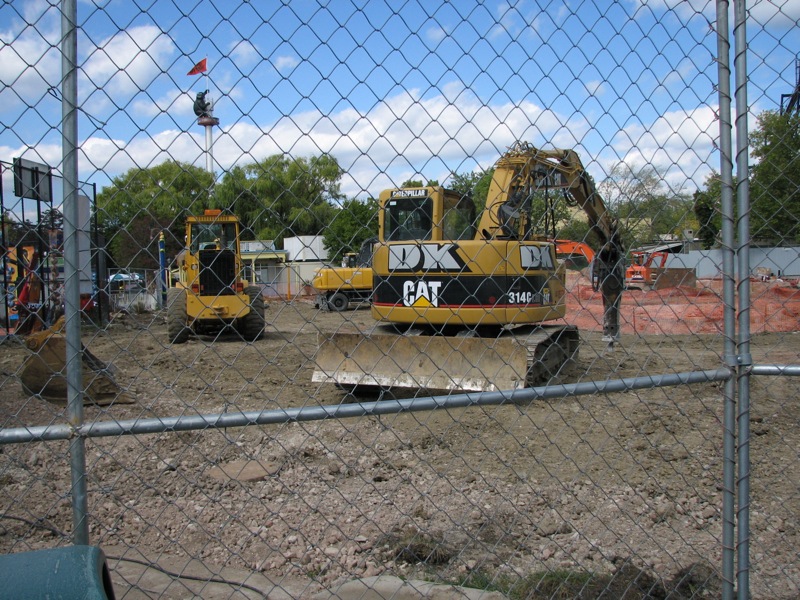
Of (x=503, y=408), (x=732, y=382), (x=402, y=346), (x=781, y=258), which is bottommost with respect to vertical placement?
(x=503, y=408)

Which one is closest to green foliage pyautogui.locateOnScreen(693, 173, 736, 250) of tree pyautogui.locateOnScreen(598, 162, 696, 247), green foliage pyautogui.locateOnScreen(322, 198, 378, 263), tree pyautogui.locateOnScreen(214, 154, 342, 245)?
tree pyautogui.locateOnScreen(598, 162, 696, 247)

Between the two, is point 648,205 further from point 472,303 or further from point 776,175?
point 472,303

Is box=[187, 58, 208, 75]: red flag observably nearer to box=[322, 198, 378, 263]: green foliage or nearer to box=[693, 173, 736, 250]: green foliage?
box=[322, 198, 378, 263]: green foliage

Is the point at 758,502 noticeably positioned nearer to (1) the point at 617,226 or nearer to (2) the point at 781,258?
(2) the point at 781,258

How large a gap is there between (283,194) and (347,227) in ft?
1.04

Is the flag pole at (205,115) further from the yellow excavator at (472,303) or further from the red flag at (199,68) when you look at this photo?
the yellow excavator at (472,303)

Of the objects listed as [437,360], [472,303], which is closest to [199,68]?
[472,303]

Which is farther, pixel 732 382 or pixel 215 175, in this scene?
pixel 732 382

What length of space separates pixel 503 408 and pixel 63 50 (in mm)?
5774

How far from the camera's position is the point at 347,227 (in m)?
2.13

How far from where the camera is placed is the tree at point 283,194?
1.84 m

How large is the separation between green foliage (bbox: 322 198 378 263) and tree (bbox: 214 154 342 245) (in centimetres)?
4

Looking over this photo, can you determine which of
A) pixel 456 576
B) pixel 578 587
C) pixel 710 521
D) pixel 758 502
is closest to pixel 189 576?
pixel 456 576

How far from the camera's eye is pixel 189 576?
274cm
